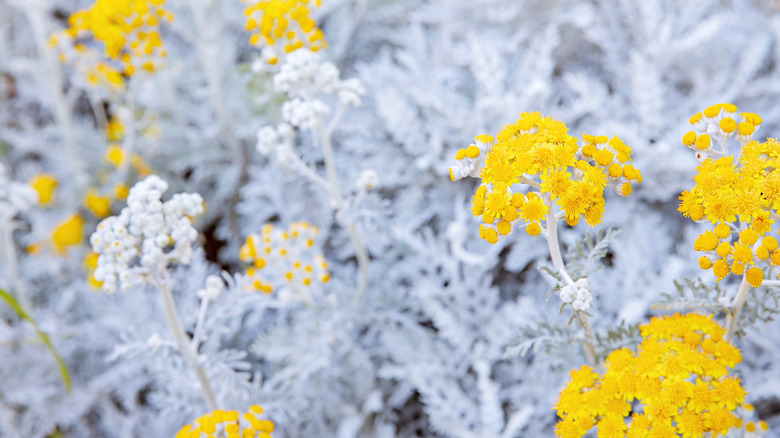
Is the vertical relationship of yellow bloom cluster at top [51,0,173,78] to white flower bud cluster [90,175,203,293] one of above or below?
above

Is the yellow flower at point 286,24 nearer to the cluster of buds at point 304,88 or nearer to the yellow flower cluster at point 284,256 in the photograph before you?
the cluster of buds at point 304,88

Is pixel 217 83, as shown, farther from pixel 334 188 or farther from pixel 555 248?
pixel 555 248

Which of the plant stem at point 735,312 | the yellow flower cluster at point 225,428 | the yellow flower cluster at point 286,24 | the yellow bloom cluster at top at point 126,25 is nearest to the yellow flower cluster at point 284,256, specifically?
the yellow flower cluster at point 225,428

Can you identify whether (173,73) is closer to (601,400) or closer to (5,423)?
(5,423)

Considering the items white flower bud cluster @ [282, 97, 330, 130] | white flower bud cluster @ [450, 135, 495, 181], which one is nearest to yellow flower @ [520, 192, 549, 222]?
white flower bud cluster @ [450, 135, 495, 181]

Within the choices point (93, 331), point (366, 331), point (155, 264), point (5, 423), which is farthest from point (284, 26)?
point (5, 423)

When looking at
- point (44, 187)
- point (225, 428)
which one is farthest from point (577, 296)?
point (44, 187)

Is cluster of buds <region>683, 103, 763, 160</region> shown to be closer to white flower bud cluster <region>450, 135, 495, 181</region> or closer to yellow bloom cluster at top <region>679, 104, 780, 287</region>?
yellow bloom cluster at top <region>679, 104, 780, 287</region>
